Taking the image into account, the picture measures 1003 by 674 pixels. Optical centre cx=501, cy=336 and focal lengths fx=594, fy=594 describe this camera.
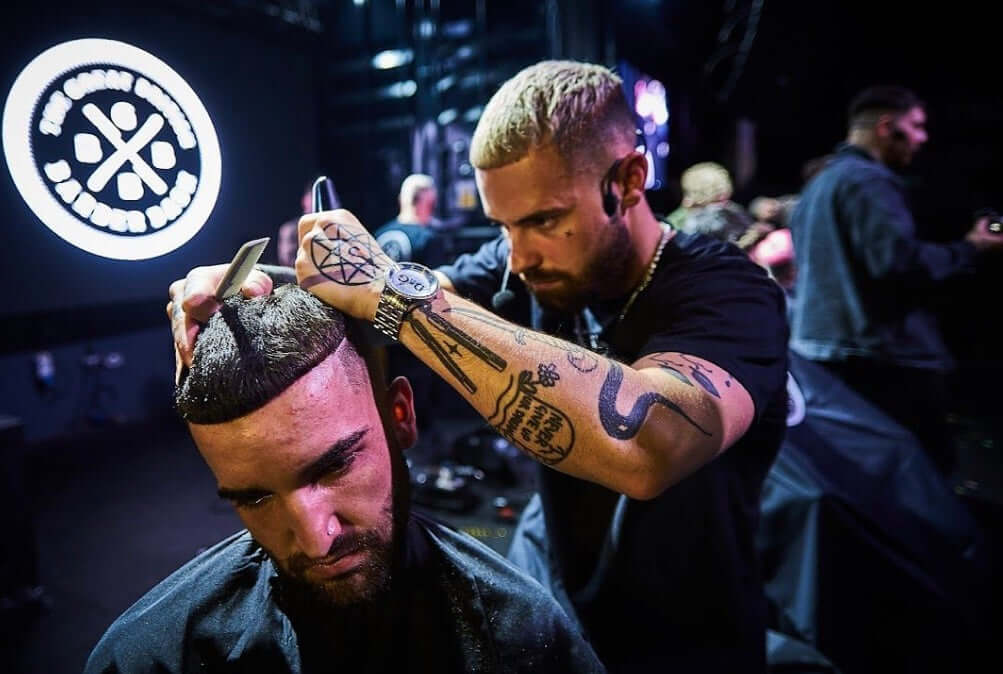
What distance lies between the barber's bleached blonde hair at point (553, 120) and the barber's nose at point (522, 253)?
0.15 metres

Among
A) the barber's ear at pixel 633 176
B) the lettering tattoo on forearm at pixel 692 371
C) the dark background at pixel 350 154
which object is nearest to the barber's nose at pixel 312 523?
the dark background at pixel 350 154

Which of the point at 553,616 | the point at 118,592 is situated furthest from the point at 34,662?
the point at 553,616

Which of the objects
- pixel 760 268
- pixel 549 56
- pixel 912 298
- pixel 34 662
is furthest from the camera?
pixel 549 56

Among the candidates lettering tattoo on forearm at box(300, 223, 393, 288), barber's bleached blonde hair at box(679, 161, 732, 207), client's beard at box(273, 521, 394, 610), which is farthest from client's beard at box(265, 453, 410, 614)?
barber's bleached blonde hair at box(679, 161, 732, 207)

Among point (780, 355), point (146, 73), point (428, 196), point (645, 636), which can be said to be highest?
point (428, 196)

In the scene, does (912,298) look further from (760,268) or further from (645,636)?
A: (645,636)

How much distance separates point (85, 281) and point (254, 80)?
41cm

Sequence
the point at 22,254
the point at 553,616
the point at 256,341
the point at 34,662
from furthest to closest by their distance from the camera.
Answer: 1. the point at 34,662
2. the point at 553,616
3. the point at 256,341
4. the point at 22,254

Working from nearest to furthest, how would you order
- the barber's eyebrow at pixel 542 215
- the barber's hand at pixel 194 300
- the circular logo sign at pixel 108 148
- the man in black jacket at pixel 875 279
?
the circular logo sign at pixel 108 148 → the barber's hand at pixel 194 300 → the barber's eyebrow at pixel 542 215 → the man in black jacket at pixel 875 279

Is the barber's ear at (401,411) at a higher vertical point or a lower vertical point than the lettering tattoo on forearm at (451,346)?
lower

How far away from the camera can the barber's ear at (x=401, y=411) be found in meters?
1.08

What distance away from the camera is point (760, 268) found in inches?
52.6

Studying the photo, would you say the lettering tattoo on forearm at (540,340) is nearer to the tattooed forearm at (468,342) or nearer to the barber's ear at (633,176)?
the tattooed forearm at (468,342)

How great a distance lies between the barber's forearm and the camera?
91cm
